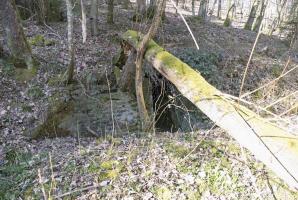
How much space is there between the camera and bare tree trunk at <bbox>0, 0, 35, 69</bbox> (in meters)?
7.74

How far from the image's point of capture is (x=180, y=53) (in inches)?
406

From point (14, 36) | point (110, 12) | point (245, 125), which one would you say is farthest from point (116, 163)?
point (110, 12)

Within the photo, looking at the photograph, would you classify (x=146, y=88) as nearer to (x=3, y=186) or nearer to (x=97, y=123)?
(x=97, y=123)

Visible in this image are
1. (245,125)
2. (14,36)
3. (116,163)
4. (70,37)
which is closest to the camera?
(245,125)

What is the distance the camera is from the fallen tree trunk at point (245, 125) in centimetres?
268

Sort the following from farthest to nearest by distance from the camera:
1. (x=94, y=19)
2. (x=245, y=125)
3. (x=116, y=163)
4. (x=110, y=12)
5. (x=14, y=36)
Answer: (x=110, y=12) < (x=94, y=19) < (x=14, y=36) < (x=116, y=163) < (x=245, y=125)

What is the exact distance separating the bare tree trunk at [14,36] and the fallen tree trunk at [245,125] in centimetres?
481

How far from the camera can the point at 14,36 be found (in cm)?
802

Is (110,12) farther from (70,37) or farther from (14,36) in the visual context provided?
(70,37)

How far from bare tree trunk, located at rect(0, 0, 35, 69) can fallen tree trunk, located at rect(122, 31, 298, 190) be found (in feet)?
15.8

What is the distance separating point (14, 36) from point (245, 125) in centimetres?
710

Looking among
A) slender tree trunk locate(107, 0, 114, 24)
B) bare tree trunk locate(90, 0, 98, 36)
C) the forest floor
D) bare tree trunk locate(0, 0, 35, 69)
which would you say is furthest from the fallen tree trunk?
slender tree trunk locate(107, 0, 114, 24)

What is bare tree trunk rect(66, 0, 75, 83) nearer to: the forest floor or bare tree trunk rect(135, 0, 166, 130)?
the forest floor

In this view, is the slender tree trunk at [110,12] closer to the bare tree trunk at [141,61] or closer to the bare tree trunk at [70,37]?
the bare tree trunk at [70,37]
